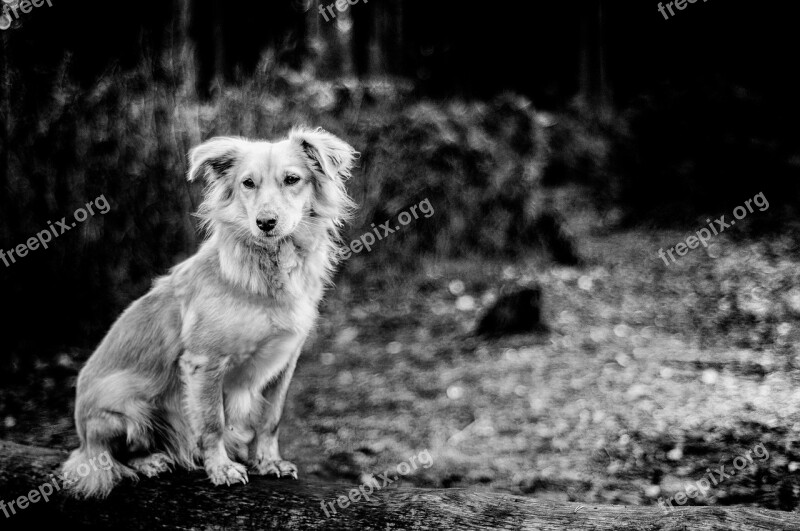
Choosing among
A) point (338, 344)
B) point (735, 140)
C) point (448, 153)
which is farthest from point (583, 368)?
point (735, 140)

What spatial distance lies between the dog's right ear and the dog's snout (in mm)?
447

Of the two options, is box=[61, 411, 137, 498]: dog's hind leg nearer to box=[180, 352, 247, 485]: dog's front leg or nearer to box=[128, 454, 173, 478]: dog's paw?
box=[128, 454, 173, 478]: dog's paw

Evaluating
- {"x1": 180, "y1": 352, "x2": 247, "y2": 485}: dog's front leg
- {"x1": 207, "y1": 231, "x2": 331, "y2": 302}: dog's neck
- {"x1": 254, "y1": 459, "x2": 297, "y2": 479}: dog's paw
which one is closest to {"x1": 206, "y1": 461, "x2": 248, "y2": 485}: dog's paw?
{"x1": 180, "y1": 352, "x2": 247, "y2": 485}: dog's front leg

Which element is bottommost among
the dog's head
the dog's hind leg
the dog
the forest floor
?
the forest floor

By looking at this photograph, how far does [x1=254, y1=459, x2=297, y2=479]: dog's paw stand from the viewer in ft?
11.1

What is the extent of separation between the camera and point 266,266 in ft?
10.8

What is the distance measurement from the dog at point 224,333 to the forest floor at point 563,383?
1.60m

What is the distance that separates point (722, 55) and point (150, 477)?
11520 millimetres

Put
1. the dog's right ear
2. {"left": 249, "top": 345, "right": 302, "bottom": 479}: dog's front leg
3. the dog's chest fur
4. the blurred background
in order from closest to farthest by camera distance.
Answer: the dog's chest fur < the dog's right ear < {"left": 249, "top": 345, "right": 302, "bottom": 479}: dog's front leg < the blurred background

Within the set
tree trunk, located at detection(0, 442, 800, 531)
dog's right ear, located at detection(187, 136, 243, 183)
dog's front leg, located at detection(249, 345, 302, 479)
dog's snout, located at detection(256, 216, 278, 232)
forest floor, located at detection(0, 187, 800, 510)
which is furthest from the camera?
forest floor, located at detection(0, 187, 800, 510)

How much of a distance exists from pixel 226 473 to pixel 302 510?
1.61ft

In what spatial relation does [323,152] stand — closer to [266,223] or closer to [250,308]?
[266,223]

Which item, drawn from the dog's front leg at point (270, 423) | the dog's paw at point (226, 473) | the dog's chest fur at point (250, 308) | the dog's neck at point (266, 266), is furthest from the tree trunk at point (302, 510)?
the dog's neck at point (266, 266)

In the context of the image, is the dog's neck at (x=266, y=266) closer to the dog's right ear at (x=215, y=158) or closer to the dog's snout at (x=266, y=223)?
the dog's snout at (x=266, y=223)
